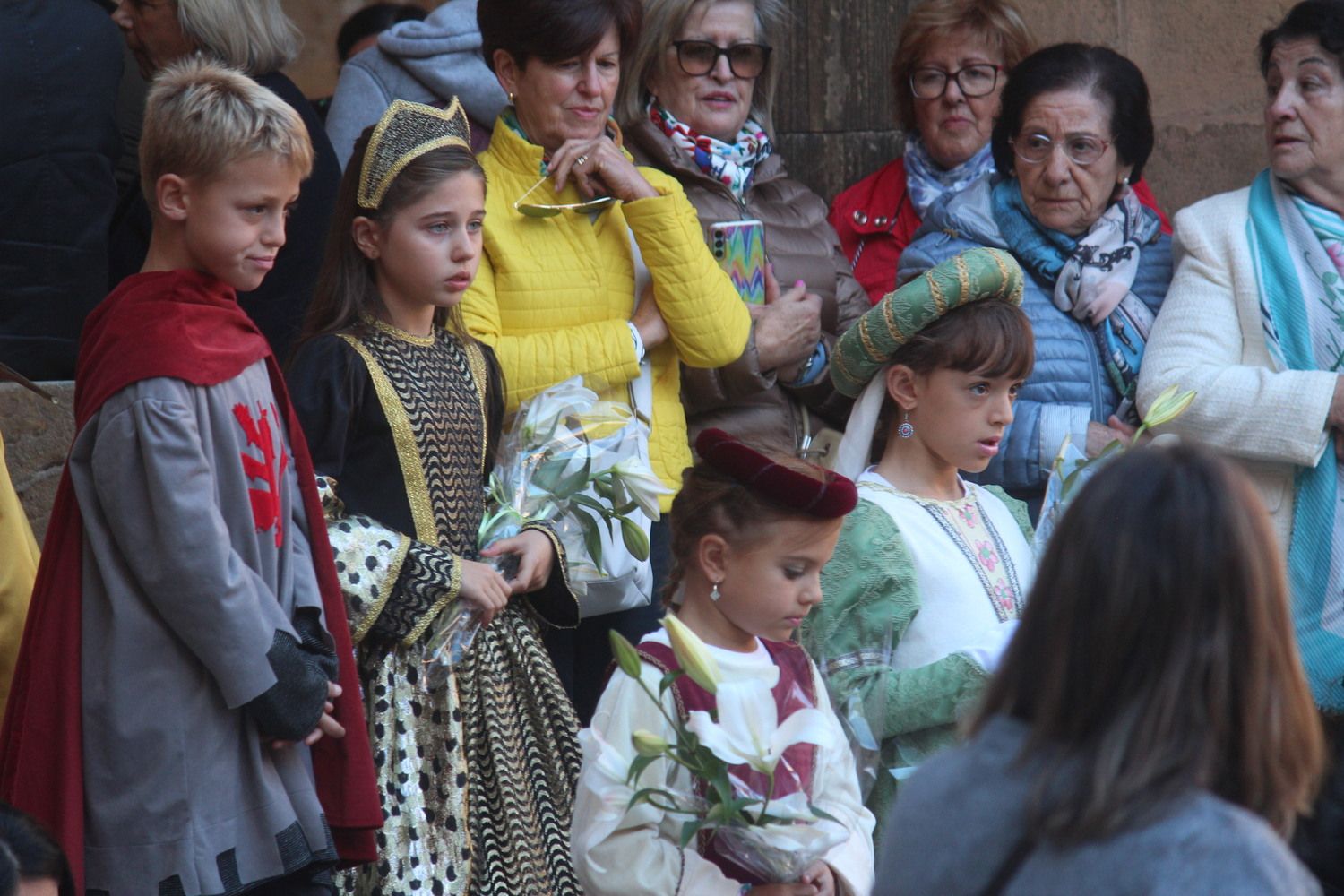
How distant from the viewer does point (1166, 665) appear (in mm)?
1796

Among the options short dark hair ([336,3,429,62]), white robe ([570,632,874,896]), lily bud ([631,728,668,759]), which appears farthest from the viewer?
short dark hair ([336,3,429,62])

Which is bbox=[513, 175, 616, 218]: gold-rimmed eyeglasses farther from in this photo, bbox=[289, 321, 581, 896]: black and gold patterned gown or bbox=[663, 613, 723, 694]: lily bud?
bbox=[663, 613, 723, 694]: lily bud

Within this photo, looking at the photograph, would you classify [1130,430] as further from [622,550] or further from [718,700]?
[718,700]

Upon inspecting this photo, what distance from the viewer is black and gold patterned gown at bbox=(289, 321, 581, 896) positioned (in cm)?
332

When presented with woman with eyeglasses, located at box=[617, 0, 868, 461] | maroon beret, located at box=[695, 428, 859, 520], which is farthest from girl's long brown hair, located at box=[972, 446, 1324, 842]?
woman with eyeglasses, located at box=[617, 0, 868, 461]

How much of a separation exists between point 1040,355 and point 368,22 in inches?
136

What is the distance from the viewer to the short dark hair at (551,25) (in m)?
4.09

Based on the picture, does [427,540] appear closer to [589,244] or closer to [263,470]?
[263,470]

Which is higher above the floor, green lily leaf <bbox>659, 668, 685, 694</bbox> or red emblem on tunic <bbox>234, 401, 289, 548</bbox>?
red emblem on tunic <bbox>234, 401, 289, 548</bbox>

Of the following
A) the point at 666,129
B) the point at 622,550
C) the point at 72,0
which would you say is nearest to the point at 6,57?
the point at 72,0

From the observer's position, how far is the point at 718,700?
8.13 ft

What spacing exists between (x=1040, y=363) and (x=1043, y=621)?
2.61 meters

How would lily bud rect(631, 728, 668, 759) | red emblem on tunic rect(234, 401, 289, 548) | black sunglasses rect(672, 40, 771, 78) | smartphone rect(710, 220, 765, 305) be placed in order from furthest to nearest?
black sunglasses rect(672, 40, 771, 78), smartphone rect(710, 220, 765, 305), red emblem on tunic rect(234, 401, 289, 548), lily bud rect(631, 728, 668, 759)

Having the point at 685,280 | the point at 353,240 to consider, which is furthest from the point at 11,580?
the point at 685,280
